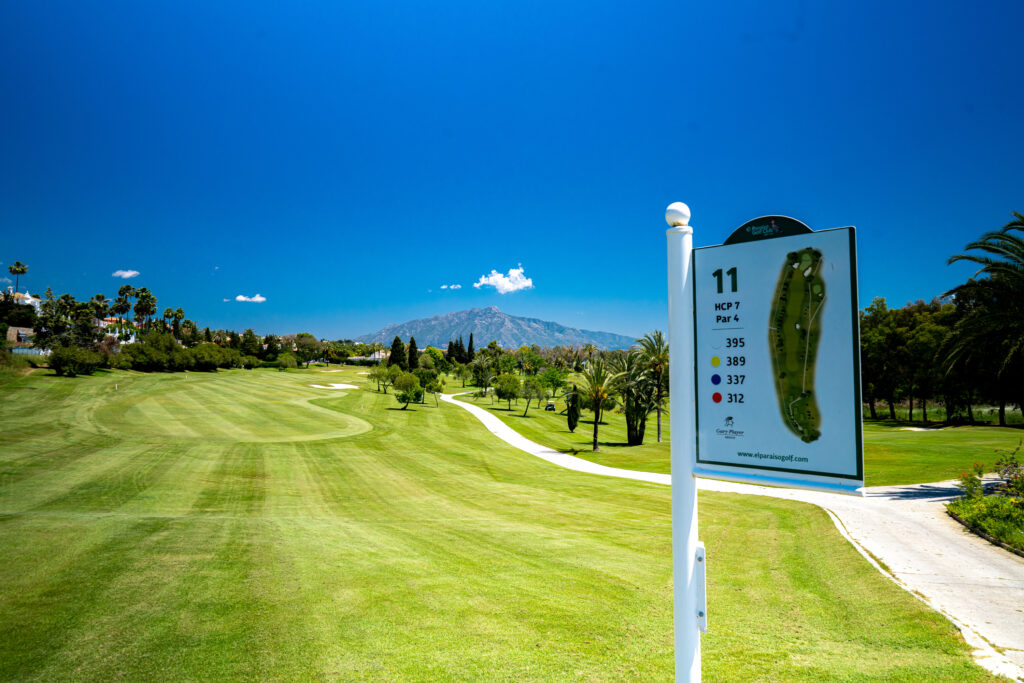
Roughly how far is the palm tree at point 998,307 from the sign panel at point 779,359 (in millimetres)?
19958

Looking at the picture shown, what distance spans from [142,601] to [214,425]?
96.5 feet

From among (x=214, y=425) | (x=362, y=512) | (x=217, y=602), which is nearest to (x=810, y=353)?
(x=217, y=602)

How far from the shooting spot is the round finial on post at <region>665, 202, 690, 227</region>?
327 cm

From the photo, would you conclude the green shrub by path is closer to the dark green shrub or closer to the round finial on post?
the round finial on post

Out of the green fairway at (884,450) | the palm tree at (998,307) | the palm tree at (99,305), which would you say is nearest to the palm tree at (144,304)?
the palm tree at (99,305)

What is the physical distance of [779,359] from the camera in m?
2.95

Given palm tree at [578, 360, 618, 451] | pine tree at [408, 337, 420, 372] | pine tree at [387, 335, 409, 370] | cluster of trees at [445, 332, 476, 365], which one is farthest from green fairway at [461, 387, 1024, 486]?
cluster of trees at [445, 332, 476, 365]

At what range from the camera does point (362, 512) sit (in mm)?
14812

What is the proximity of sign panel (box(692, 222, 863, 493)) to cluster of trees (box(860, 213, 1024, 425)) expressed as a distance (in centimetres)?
1622

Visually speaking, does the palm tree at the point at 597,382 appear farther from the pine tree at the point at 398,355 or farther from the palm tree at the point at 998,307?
the pine tree at the point at 398,355

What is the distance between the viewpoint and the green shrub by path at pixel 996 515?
11.1 meters

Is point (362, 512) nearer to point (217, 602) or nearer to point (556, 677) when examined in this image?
point (217, 602)

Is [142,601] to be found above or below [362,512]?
above

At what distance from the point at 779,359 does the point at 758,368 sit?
128 mm
